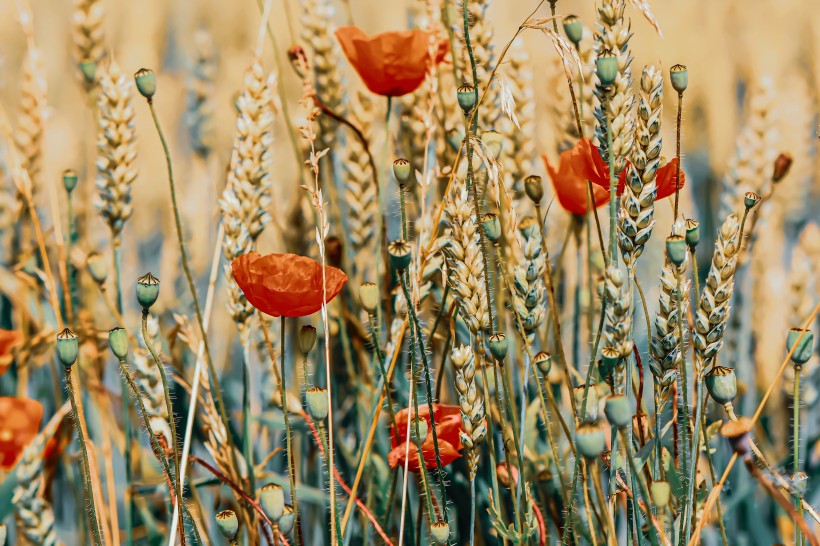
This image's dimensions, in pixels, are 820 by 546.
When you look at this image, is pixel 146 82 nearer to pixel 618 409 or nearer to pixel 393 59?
pixel 393 59

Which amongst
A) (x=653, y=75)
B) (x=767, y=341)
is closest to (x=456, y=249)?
(x=653, y=75)

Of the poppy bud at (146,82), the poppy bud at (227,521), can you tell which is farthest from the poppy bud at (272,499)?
the poppy bud at (146,82)

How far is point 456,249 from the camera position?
47cm

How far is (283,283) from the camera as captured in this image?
499 mm

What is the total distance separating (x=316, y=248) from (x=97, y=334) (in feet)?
0.64

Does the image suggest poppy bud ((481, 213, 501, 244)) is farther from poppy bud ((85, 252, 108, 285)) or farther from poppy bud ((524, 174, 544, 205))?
poppy bud ((85, 252, 108, 285))

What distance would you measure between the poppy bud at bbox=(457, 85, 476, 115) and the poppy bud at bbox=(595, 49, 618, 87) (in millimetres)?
63

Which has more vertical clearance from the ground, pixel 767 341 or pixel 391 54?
pixel 391 54

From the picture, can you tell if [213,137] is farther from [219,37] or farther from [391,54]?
[391,54]

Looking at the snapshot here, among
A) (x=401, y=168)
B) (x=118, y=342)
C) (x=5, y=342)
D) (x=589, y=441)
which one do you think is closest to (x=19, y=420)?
A: (x=5, y=342)

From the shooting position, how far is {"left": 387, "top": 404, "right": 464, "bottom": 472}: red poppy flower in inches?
21.6

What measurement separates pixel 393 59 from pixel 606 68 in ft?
0.84

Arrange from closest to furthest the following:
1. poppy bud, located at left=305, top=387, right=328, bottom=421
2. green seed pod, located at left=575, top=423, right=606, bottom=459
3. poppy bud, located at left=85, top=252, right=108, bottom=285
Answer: green seed pod, located at left=575, top=423, right=606, bottom=459, poppy bud, located at left=305, top=387, right=328, bottom=421, poppy bud, located at left=85, top=252, right=108, bottom=285

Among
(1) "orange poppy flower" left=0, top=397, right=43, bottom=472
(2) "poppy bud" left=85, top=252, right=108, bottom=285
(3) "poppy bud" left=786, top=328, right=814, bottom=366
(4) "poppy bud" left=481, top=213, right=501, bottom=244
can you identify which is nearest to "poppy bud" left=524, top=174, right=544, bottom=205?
(4) "poppy bud" left=481, top=213, right=501, bottom=244
